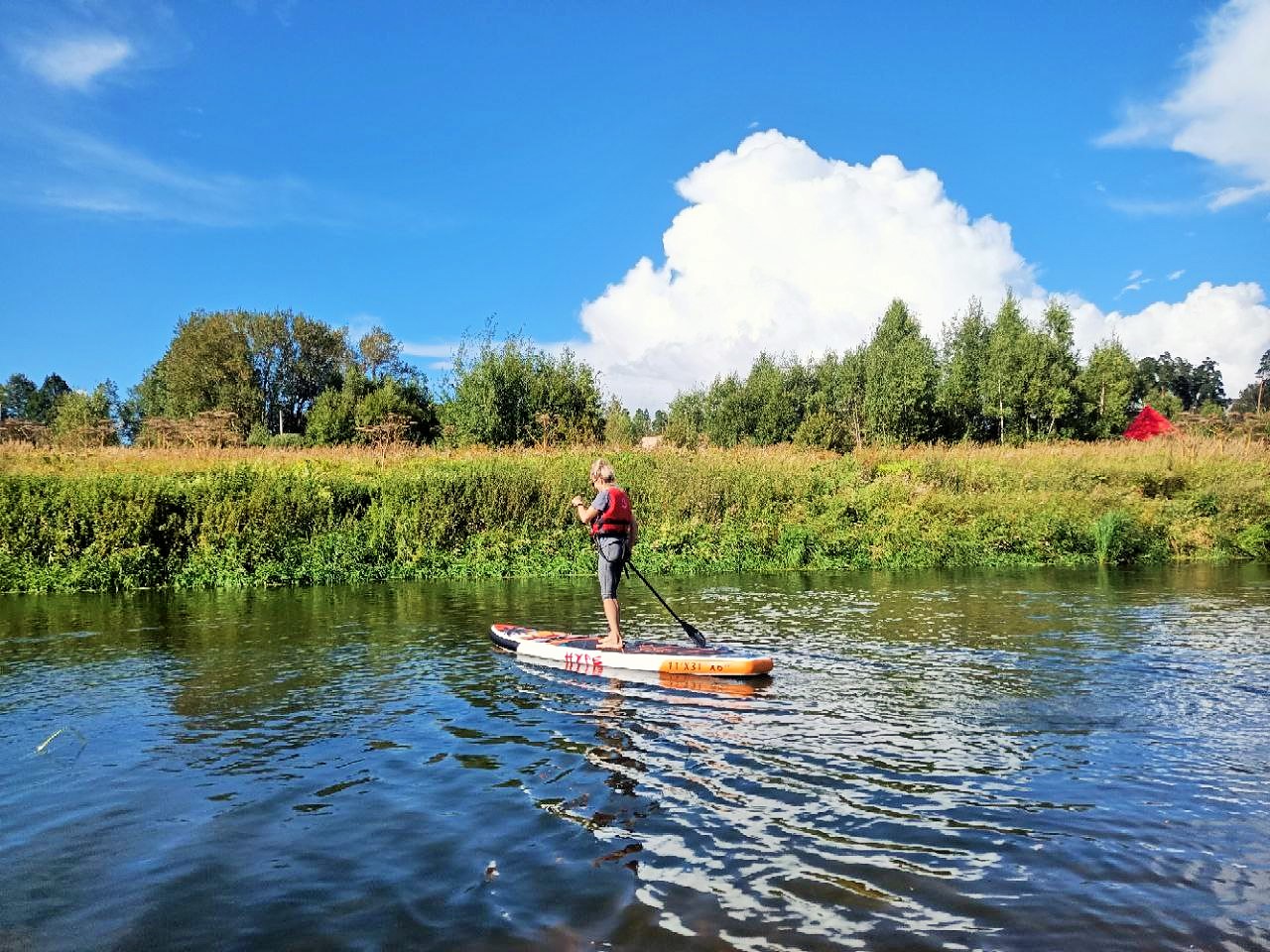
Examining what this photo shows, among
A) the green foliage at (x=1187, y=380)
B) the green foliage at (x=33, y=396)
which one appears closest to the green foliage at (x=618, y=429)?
the green foliage at (x=33, y=396)

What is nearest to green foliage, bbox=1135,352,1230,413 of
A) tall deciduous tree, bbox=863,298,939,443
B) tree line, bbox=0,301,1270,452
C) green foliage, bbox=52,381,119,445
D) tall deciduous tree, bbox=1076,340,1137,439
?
tree line, bbox=0,301,1270,452

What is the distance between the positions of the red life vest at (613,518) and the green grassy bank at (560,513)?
11.2 metres

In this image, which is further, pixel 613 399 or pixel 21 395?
pixel 21 395

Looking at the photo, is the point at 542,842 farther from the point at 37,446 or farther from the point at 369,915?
the point at 37,446

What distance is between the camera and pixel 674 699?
918 centimetres

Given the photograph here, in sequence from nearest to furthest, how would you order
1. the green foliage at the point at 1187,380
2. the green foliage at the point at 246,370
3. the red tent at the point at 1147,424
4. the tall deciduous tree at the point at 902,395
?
the tall deciduous tree at the point at 902,395
the red tent at the point at 1147,424
the green foliage at the point at 246,370
the green foliage at the point at 1187,380

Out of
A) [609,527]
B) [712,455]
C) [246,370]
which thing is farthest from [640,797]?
[246,370]

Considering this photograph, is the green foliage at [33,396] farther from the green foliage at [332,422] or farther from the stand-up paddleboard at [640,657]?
the stand-up paddleboard at [640,657]

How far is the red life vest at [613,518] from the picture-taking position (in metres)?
11.3

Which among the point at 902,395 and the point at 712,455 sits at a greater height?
the point at 902,395

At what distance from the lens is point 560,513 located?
2409cm

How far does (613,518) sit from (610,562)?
22.4 inches

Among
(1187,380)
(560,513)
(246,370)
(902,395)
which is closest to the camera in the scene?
(560,513)

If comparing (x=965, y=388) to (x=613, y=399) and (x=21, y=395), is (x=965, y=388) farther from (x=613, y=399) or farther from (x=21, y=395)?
(x=21, y=395)
